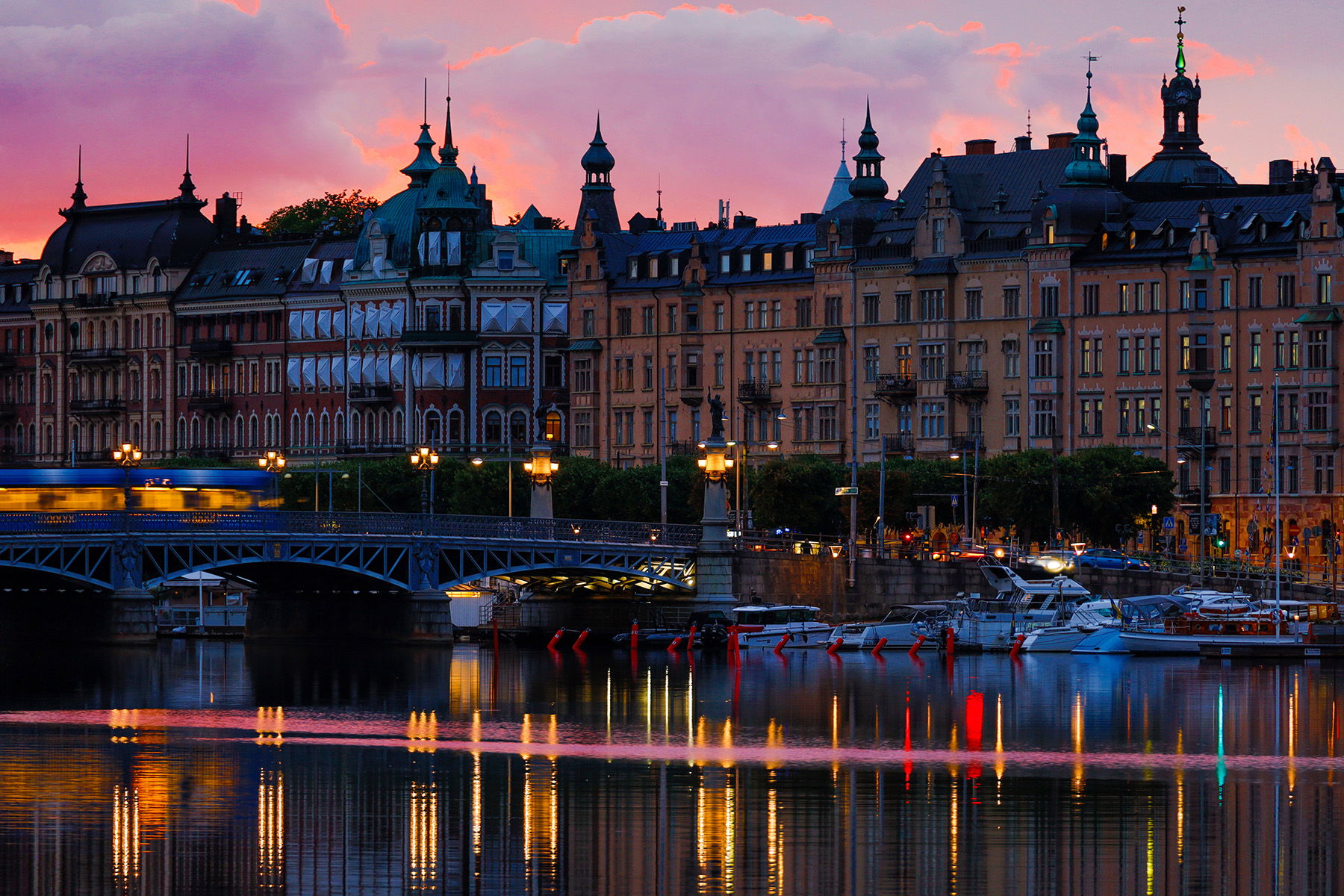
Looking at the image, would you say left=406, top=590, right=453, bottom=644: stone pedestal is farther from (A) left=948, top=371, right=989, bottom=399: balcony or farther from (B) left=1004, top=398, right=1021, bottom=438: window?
(A) left=948, top=371, right=989, bottom=399: balcony

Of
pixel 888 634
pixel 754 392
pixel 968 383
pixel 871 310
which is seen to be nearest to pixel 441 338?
pixel 754 392

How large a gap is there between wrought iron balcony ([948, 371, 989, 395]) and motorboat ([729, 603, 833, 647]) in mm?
31838

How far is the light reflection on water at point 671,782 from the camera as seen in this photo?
180 feet

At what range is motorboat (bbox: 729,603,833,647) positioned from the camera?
127188 millimetres

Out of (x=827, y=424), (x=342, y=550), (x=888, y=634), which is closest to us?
(x=342, y=550)

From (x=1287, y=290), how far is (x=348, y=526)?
1878 inches

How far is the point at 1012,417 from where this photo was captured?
6265 inches

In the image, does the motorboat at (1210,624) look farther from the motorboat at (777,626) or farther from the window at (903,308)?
the window at (903,308)

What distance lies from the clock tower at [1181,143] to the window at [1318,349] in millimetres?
22670

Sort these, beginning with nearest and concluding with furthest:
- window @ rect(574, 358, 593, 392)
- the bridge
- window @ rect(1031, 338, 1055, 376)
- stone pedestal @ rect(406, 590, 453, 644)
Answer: the bridge
stone pedestal @ rect(406, 590, 453, 644)
window @ rect(1031, 338, 1055, 376)
window @ rect(574, 358, 593, 392)

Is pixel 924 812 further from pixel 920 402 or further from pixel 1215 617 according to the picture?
pixel 920 402

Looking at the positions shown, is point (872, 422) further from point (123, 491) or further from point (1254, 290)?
point (123, 491)

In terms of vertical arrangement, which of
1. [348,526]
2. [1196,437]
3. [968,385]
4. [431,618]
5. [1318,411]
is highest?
[968,385]

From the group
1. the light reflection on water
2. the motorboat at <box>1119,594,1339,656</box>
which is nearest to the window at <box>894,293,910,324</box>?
the motorboat at <box>1119,594,1339,656</box>
